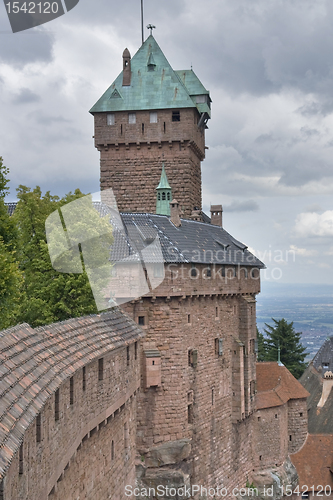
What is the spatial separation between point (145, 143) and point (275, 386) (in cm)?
1666

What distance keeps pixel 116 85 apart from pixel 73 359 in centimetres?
2984

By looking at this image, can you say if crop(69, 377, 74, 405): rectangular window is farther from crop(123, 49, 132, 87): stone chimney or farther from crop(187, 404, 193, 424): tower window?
crop(123, 49, 132, 87): stone chimney

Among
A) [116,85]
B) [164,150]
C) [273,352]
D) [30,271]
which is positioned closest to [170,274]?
[30,271]

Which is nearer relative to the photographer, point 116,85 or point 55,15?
point 55,15

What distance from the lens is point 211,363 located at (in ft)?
98.4

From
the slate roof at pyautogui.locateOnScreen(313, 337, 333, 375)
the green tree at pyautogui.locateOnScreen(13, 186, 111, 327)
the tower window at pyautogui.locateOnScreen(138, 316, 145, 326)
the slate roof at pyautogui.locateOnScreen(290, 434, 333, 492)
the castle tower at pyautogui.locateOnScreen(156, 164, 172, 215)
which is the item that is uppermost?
the castle tower at pyautogui.locateOnScreen(156, 164, 172, 215)

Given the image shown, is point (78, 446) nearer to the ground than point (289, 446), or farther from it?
Result: farther from it

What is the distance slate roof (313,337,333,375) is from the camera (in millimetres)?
55041

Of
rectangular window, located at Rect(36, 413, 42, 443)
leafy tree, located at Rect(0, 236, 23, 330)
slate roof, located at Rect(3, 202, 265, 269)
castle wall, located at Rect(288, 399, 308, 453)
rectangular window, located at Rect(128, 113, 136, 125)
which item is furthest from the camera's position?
castle wall, located at Rect(288, 399, 308, 453)

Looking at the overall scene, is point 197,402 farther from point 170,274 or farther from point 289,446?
point 289,446

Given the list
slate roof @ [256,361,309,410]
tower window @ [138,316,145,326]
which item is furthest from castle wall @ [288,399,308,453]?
tower window @ [138,316,145,326]

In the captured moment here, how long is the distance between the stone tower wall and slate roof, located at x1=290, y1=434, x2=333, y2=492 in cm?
1627

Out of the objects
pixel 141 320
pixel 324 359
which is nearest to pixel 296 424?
pixel 141 320

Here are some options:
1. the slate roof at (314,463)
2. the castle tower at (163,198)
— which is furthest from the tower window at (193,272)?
the slate roof at (314,463)
